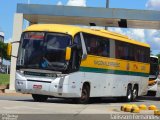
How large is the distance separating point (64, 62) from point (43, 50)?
1.02 meters

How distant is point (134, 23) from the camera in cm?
3516

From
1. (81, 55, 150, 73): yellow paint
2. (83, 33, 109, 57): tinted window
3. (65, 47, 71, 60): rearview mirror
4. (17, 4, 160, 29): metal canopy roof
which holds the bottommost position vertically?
(81, 55, 150, 73): yellow paint

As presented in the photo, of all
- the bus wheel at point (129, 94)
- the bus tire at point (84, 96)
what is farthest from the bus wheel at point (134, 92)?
the bus tire at point (84, 96)

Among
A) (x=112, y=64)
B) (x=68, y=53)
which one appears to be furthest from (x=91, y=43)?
(x=68, y=53)

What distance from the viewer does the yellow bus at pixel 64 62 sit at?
21250 mm

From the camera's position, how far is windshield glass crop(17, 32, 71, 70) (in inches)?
836

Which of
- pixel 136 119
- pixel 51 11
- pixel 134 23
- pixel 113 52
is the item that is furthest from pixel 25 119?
pixel 134 23

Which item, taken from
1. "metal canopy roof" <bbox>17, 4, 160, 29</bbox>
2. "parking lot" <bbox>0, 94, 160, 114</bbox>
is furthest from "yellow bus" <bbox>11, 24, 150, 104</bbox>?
"metal canopy roof" <bbox>17, 4, 160, 29</bbox>

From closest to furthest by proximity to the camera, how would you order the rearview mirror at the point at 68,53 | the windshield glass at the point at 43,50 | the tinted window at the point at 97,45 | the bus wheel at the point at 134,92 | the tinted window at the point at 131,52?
the rearview mirror at the point at 68,53 < the windshield glass at the point at 43,50 < the tinted window at the point at 97,45 < the tinted window at the point at 131,52 < the bus wheel at the point at 134,92

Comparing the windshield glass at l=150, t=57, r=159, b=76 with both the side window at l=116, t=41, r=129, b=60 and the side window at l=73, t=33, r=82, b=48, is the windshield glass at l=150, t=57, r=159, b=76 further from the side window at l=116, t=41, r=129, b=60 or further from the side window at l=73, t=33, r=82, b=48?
the side window at l=73, t=33, r=82, b=48

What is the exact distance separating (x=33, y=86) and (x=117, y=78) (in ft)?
20.9

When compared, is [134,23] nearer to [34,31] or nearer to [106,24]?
[106,24]

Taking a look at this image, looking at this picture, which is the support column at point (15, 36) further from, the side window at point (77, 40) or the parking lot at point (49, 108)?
the side window at point (77, 40)

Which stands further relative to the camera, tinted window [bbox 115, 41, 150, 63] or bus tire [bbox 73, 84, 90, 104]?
tinted window [bbox 115, 41, 150, 63]
